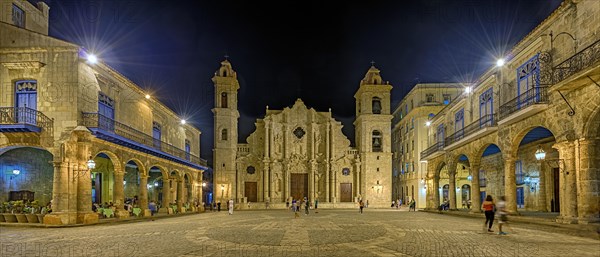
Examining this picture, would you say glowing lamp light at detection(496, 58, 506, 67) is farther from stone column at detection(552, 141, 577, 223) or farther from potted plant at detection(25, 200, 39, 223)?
potted plant at detection(25, 200, 39, 223)

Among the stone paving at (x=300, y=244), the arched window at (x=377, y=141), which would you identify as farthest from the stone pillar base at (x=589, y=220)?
the arched window at (x=377, y=141)

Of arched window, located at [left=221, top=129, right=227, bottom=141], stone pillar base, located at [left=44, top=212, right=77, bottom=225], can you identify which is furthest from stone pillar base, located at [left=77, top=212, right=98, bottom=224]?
arched window, located at [left=221, top=129, right=227, bottom=141]

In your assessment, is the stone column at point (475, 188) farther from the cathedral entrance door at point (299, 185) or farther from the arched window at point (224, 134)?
the arched window at point (224, 134)

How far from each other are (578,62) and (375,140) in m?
39.4

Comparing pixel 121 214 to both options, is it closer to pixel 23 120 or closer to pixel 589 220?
pixel 23 120

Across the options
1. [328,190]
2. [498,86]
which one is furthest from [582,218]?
[328,190]

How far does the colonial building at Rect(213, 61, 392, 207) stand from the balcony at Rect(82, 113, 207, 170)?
1564 cm

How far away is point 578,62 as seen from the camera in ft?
52.3

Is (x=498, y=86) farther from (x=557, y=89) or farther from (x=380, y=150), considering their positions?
(x=380, y=150)

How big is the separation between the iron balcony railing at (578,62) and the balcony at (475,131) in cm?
737

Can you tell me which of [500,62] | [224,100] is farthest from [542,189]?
[224,100]

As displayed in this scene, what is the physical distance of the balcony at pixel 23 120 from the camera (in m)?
20.7

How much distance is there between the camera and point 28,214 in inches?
824

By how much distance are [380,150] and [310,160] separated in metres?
8.53
